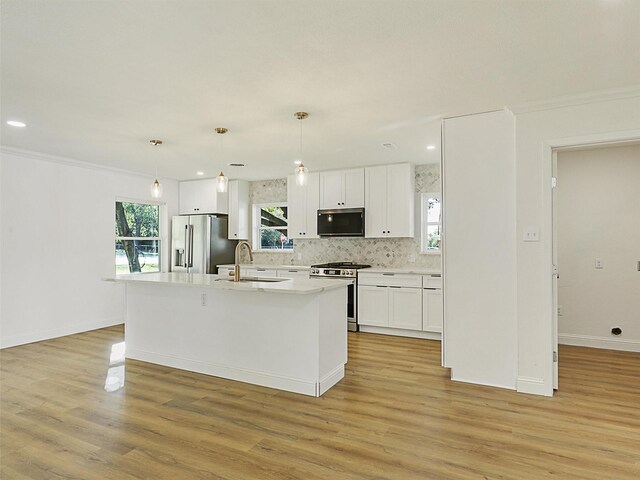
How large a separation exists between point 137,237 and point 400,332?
4.51m

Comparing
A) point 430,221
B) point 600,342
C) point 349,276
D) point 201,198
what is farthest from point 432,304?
point 201,198

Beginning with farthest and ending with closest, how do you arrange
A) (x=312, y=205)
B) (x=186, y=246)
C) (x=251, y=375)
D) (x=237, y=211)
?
(x=237, y=211) < (x=186, y=246) < (x=312, y=205) < (x=251, y=375)

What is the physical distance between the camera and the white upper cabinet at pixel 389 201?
5.47 m

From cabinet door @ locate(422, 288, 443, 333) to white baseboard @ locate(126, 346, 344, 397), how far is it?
1758 mm

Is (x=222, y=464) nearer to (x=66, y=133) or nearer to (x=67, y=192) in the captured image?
(x=66, y=133)

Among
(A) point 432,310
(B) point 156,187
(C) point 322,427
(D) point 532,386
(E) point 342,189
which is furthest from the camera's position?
(E) point 342,189

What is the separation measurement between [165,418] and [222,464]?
80cm

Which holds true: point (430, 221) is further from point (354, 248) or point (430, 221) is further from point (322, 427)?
point (322, 427)

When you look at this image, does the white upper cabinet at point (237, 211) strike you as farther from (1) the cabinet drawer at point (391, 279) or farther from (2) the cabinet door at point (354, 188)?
(1) the cabinet drawer at point (391, 279)

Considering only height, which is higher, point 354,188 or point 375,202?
point 354,188

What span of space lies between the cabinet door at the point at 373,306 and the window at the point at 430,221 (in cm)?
100

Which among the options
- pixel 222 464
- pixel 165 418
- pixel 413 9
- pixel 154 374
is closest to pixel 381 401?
pixel 222 464

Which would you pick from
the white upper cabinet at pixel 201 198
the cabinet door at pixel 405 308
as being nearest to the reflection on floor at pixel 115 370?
the white upper cabinet at pixel 201 198

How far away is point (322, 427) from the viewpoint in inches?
104
